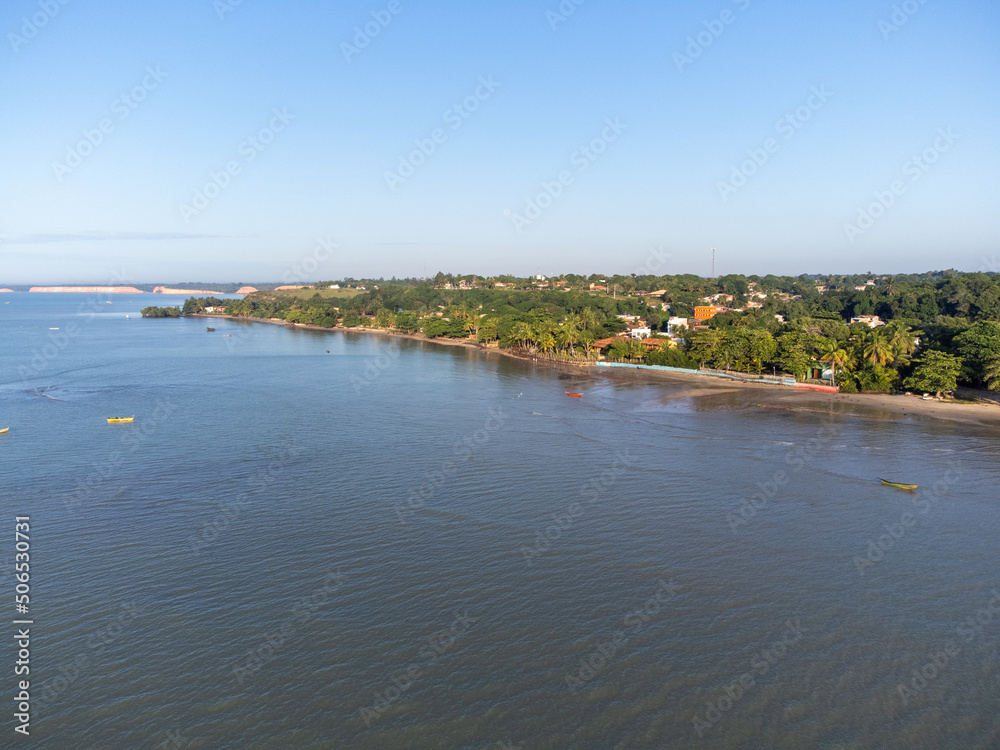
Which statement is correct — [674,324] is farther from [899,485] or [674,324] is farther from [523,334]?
[899,485]

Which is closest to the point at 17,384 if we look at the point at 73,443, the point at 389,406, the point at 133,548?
the point at 73,443

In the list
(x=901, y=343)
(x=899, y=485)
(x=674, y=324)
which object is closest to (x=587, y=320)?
(x=674, y=324)

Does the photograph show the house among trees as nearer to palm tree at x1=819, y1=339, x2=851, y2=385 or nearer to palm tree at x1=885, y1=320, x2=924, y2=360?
palm tree at x1=885, y1=320, x2=924, y2=360

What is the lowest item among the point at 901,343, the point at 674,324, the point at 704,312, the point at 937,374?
the point at 937,374

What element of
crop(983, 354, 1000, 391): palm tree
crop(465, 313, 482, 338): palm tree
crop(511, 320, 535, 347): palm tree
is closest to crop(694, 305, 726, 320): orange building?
crop(511, 320, 535, 347): palm tree

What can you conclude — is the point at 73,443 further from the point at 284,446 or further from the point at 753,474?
the point at 753,474

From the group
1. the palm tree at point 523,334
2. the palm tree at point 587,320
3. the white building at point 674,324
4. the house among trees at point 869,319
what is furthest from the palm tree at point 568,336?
the house among trees at point 869,319
